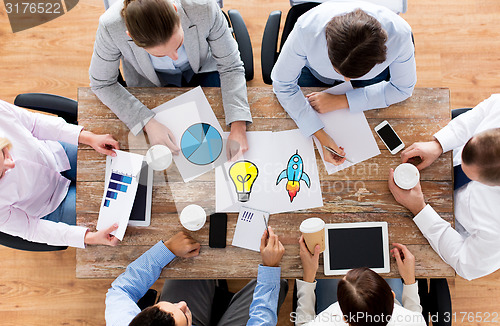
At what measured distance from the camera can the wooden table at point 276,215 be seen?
4.70 feet

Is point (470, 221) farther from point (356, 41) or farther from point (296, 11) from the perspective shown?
point (296, 11)

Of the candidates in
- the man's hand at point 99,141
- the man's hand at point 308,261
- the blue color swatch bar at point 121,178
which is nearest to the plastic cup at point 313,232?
the man's hand at point 308,261

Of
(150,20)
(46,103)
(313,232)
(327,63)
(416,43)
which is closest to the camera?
(150,20)

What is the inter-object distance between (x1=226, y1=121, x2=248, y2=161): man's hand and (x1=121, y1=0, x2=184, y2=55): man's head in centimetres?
41

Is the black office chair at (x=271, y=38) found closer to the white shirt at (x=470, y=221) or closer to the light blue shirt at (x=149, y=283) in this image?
the white shirt at (x=470, y=221)

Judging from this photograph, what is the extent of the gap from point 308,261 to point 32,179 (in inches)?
44.4

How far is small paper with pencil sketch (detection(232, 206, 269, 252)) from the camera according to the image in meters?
1.44

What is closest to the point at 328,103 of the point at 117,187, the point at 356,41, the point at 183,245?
the point at 356,41

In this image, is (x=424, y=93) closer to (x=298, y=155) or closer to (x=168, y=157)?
(x=298, y=155)

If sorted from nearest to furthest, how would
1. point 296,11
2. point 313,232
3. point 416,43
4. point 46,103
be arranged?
point 313,232
point 46,103
point 296,11
point 416,43

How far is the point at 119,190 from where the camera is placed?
1456mm

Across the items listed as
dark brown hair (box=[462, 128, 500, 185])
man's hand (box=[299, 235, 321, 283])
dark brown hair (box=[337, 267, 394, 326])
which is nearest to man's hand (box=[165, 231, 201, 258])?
man's hand (box=[299, 235, 321, 283])

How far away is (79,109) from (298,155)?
891 millimetres

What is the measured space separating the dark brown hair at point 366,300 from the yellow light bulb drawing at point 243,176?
0.48 m
